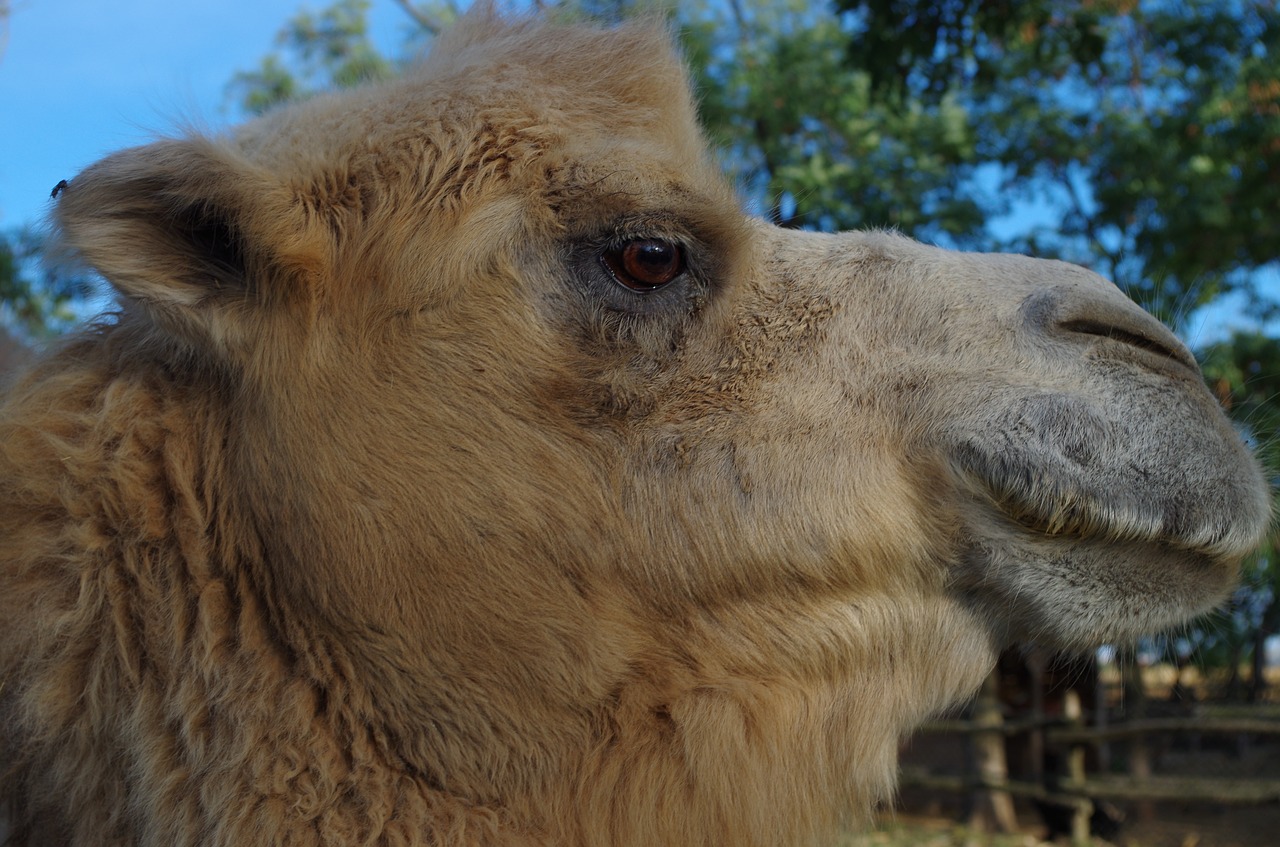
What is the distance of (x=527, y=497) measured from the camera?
6.88 feet

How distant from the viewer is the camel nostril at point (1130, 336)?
223 cm

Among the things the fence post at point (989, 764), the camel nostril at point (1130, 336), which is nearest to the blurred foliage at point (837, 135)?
the fence post at point (989, 764)

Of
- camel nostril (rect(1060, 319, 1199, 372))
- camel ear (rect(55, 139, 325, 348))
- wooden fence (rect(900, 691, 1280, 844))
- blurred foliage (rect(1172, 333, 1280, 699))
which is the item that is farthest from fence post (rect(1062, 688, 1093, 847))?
camel ear (rect(55, 139, 325, 348))

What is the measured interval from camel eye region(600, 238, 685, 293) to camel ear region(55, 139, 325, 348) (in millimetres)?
591

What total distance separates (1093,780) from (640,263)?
32.1 ft

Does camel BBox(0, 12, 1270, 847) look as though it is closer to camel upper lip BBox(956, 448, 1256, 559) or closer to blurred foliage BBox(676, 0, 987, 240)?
camel upper lip BBox(956, 448, 1256, 559)

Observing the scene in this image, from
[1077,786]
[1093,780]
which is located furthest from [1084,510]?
[1093,780]

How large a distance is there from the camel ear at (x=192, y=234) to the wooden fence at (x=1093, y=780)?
8288 mm

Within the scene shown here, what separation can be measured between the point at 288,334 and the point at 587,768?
1046 millimetres

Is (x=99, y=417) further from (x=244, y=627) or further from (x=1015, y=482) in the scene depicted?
(x=1015, y=482)

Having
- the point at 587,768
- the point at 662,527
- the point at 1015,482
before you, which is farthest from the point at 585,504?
the point at 1015,482

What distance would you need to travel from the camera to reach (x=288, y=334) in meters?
2.11

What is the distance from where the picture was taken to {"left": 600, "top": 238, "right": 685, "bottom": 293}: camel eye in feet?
7.20

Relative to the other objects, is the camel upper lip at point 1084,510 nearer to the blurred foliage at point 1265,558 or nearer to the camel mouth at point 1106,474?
the camel mouth at point 1106,474
